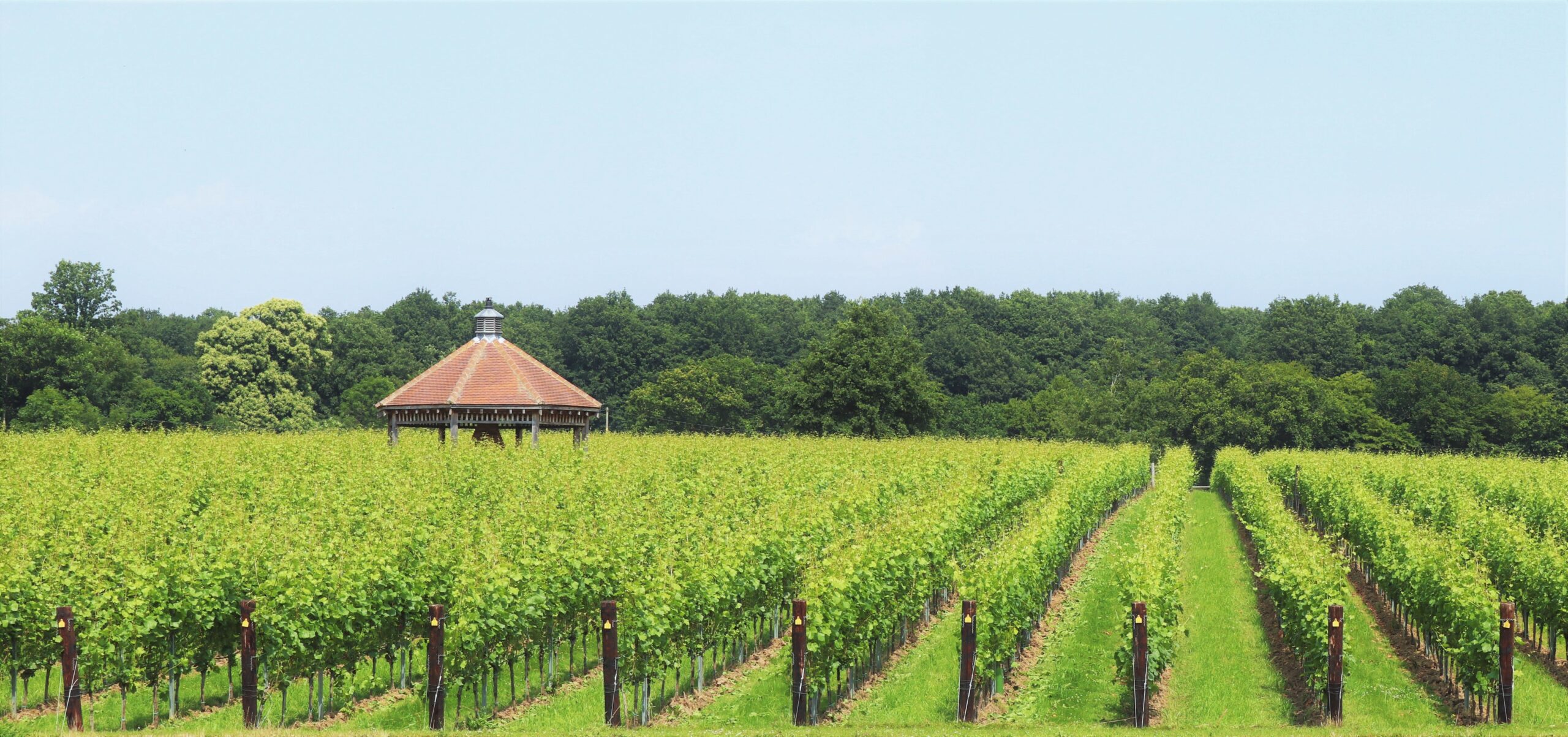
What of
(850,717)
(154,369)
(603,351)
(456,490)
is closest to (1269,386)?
(603,351)

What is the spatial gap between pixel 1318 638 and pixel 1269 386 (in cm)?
6110

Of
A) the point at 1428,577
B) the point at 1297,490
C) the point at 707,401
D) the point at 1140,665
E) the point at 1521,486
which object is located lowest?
the point at 1140,665

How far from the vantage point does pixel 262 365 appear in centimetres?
7606

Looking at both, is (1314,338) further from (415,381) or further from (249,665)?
(249,665)

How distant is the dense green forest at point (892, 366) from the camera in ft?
226

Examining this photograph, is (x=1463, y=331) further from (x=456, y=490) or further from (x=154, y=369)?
(x=154, y=369)

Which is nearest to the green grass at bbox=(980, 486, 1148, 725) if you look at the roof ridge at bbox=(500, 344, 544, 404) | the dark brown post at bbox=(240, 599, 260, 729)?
the dark brown post at bbox=(240, 599, 260, 729)

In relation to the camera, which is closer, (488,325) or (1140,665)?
(1140,665)

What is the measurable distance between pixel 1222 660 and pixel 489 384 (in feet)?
78.0

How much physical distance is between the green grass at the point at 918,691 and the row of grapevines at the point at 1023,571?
698mm

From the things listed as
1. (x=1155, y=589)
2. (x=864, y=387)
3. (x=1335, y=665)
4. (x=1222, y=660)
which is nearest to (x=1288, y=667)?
(x=1222, y=660)

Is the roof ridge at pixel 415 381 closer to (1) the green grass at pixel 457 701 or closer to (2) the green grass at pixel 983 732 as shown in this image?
(1) the green grass at pixel 457 701

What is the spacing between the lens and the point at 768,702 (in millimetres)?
15961

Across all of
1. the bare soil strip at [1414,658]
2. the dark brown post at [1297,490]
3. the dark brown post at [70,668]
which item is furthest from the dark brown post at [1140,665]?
the dark brown post at [1297,490]
